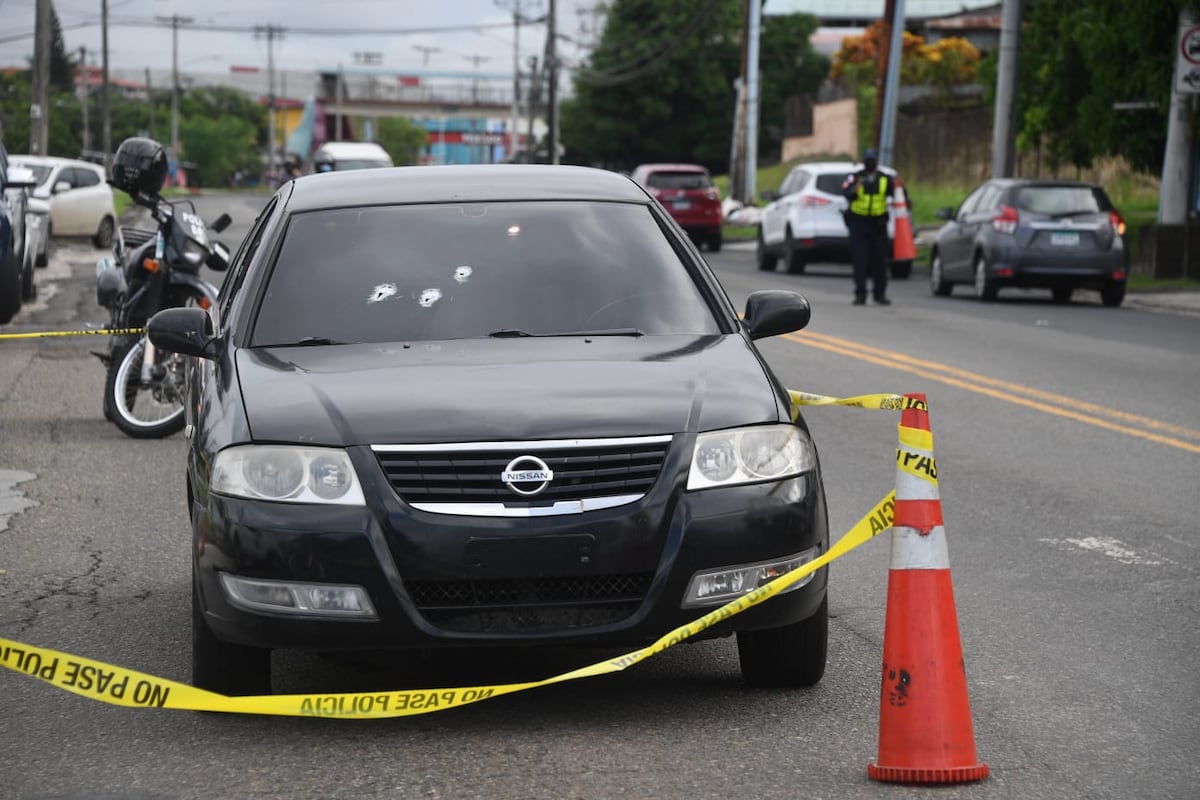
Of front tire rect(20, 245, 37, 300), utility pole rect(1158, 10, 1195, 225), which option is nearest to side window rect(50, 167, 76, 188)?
front tire rect(20, 245, 37, 300)

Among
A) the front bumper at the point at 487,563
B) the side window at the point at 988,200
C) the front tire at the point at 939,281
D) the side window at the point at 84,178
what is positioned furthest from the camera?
the side window at the point at 84,178

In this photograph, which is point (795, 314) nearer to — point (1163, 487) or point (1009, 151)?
point (1163, 487)

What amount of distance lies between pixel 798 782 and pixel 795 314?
80.7 inches

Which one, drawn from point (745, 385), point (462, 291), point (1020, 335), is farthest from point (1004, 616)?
point (1020, 335)

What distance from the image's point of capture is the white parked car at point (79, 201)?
3303 cm

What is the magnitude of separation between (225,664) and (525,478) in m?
1.02

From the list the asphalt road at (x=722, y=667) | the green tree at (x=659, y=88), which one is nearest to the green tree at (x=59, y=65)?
the green tree at (x=659, y=88)

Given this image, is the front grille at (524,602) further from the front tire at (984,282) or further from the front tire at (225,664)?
the front tire at (984,282)

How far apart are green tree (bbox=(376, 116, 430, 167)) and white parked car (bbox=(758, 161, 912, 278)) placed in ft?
436

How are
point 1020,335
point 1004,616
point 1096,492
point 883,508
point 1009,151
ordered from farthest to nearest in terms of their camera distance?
point 1009,151, point 1020,335, point 1096,492, point 1004,616, point 883,508

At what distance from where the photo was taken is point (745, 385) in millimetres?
5539

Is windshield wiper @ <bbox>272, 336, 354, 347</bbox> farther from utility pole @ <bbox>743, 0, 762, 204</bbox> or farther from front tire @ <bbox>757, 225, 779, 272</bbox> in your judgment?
utility pole @ <bbox>743, 0, 762, 204</bbox>

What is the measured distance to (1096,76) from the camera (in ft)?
103

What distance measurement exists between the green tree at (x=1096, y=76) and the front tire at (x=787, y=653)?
2349 cm
